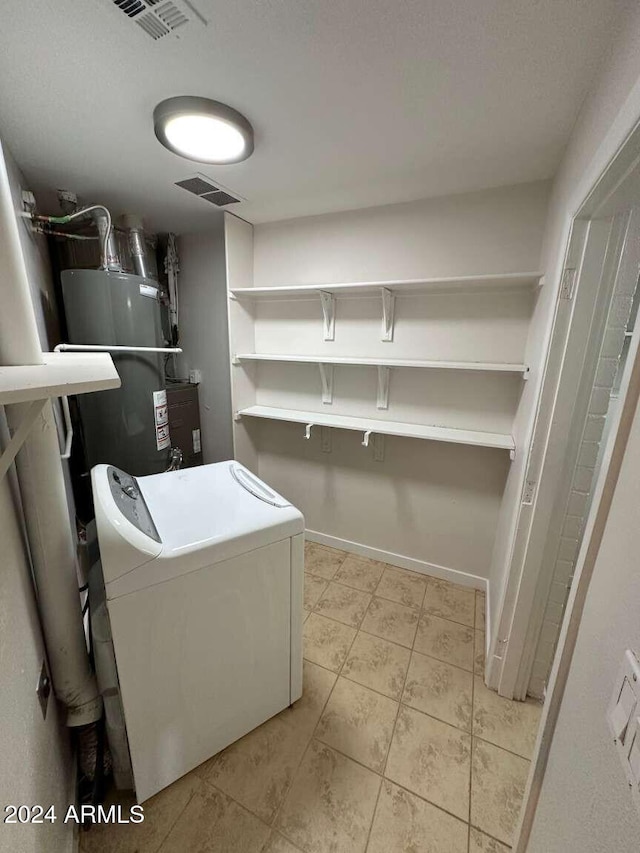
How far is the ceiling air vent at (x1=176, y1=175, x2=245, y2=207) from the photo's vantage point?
171 cm

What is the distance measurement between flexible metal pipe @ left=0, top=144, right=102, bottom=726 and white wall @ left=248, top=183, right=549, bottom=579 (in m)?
1.60

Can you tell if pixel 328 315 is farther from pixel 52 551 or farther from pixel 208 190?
pixel 52 551

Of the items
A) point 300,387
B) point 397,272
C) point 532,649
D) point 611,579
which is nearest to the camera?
point 611,579

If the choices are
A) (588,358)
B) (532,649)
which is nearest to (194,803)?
Result: (532,649)

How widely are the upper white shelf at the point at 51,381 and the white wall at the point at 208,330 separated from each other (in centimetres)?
185

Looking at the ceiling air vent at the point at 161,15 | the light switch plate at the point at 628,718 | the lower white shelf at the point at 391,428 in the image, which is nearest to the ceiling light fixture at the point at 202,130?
the ceiling air vent at the point at 161,15

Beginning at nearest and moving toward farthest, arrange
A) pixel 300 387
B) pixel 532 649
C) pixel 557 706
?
pixel 557 706
pixel 532 649
pixel 300 387

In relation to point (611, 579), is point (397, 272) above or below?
above

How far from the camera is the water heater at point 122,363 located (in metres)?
1.75

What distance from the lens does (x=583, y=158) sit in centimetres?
107

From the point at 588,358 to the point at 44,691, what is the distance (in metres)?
2.00

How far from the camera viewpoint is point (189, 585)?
1018 mm

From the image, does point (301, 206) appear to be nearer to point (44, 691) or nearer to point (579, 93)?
point (579, 93)

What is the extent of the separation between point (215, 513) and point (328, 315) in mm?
1502
